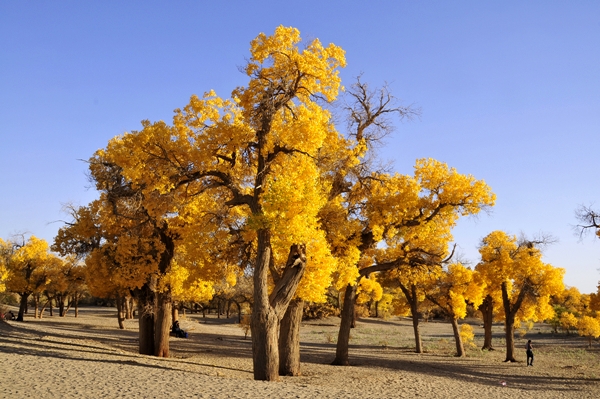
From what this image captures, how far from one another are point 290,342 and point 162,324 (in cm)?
651

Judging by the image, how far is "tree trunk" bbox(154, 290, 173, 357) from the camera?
68.0 feet

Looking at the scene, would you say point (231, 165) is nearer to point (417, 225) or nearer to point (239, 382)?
point (239, 382)

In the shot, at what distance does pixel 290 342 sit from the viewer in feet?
58.4

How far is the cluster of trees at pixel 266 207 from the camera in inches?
558

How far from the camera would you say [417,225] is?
19.1 metres

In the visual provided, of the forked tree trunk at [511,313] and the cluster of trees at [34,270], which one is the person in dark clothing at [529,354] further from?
the cluster of trees at [34,270]

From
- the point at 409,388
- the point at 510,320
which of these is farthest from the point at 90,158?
the point at 510,320

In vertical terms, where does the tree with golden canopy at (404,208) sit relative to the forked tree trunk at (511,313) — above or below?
above

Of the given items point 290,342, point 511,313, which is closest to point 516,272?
point 511,313

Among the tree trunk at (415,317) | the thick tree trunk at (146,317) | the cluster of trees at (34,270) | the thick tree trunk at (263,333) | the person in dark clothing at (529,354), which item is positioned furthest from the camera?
the cluster of trees at (34,270)

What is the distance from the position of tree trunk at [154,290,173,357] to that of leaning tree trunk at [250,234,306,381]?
803cm

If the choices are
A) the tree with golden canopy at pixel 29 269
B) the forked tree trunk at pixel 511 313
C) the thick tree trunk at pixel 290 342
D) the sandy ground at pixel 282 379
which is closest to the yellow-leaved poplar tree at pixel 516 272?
the forked tree trunk at pixel 511 313

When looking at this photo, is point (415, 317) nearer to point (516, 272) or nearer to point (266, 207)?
point (516, 272)

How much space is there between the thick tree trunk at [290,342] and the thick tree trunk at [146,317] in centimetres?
602
